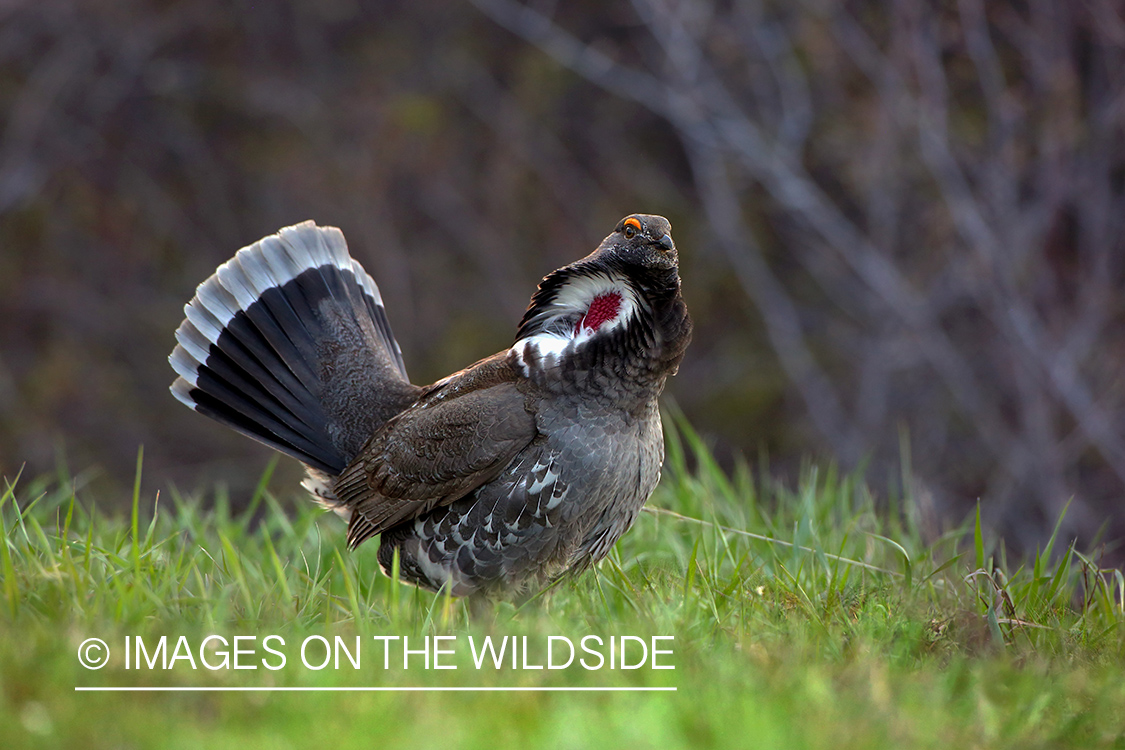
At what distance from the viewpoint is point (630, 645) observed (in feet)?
8.57

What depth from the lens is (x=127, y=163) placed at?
10.7 metres

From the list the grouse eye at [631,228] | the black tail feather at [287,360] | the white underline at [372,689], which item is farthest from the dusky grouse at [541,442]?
the white underline at [372,689]

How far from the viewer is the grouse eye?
10.8 ft

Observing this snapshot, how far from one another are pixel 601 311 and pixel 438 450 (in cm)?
65

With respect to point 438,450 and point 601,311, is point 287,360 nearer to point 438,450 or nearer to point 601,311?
point 438,450

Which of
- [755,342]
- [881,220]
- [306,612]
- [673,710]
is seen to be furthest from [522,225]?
[673,710]

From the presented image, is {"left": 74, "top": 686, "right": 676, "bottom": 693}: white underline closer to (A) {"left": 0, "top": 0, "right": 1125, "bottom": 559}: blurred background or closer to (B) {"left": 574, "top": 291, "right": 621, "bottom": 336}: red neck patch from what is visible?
(B) {"left": 574, "top": 291, "right": 621, "bottom": 336}: red neck patch

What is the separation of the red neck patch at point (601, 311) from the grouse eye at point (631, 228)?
0.17 m

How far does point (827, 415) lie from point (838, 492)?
4.14 metres

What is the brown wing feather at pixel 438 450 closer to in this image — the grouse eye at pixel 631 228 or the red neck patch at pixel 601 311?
the red neck patch at pixel 601 311

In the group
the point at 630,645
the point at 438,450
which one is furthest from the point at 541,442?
the point at 630,645

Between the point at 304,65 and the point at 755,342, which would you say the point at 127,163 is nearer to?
the point at 304,65

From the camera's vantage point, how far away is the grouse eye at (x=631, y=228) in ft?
10.8

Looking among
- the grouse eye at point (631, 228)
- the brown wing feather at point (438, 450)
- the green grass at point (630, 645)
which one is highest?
the grouse eye at point (631, 228)
